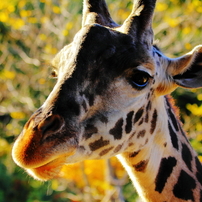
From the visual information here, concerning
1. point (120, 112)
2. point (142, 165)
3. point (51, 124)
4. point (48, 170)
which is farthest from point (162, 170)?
point (51, 124)

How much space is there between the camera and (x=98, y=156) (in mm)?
2492

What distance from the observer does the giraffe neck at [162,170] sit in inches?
109

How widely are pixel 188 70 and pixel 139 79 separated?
1.99 feet

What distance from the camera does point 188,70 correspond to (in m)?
2.87

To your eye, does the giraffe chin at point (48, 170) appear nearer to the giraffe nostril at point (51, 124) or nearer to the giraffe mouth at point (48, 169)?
the giraffe mouth at point (48, 169)

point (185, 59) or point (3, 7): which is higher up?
point (185, 59)

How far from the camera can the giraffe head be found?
2.06 metres

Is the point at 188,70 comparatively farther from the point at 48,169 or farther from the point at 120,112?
the point at 48,169

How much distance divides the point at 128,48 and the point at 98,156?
2.72ft

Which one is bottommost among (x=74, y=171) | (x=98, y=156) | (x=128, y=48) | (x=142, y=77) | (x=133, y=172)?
(x=74, y=171)

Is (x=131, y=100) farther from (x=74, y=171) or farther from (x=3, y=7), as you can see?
(x=74, y=171)

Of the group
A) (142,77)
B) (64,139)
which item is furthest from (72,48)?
(64,139)

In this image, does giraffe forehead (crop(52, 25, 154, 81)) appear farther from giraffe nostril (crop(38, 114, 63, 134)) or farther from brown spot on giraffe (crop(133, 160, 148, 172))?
brown spot on giraffe (crop(133, 160, 148, 172))

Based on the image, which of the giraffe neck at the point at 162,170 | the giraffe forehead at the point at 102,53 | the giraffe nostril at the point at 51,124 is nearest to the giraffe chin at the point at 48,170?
the giraffe nostril at the point at 51,124
